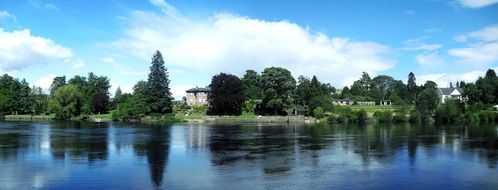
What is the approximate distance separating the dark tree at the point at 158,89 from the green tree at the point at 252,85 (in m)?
21.2

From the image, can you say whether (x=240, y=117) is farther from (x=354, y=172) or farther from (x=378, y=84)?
(x=378, y=84)

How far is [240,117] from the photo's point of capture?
10181 centimetres

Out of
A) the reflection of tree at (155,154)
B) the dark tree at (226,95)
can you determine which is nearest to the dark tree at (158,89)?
the dark tree at (226,95)

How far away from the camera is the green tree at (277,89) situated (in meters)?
102

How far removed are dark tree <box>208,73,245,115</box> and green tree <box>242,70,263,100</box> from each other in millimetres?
16681

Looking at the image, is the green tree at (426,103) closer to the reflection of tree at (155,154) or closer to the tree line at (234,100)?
the tree line at (234,100)

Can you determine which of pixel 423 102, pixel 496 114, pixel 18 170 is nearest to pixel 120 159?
pixel 18 170

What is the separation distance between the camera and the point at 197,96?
465ft

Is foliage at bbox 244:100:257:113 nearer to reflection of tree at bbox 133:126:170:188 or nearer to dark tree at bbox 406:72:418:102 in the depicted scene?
reflection of tree at bbox 133:126:170:188

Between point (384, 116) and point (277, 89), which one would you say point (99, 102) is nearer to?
point (277, 89)

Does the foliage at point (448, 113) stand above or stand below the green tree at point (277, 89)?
below

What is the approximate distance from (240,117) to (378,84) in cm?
10631

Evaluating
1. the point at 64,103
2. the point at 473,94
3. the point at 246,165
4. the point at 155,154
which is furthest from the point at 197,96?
the point at 246,165

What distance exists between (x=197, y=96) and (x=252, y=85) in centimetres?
1636
